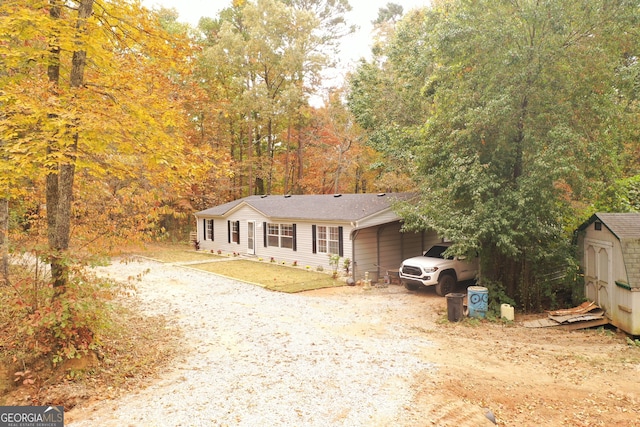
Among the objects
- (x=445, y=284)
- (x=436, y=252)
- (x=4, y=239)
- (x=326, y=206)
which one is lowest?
(x=445, y=284)

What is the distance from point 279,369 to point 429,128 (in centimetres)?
852

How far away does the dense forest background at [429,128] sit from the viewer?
700 cm

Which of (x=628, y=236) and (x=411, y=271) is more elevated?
(x=628, y=236)

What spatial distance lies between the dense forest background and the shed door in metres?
0.66

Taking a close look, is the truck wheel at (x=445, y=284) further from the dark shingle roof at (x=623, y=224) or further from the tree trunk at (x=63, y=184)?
the tree trunk at (x=63, y=184)

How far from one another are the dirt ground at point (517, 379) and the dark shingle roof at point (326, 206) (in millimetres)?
7331

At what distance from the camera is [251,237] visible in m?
24.4

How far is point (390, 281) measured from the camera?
1680 cm

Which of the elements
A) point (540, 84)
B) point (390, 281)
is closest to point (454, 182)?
point (540, 84)

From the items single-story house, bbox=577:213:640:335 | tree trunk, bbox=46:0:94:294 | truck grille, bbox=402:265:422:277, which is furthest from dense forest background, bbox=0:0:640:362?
truck grille, bbox=402:265:422:277

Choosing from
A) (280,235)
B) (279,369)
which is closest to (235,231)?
(280,235)

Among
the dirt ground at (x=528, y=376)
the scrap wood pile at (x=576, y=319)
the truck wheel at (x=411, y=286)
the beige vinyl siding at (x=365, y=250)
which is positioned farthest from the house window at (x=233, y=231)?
the scrap wood pile at (x=576, y=319)

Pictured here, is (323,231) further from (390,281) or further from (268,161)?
(268,161)

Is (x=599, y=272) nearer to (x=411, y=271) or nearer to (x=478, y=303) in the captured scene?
(x=478, y=303)
